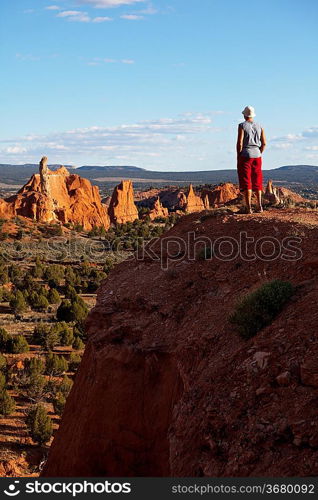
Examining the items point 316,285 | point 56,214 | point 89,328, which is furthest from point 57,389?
point 56,214

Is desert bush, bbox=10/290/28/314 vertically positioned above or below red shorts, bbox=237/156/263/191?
below

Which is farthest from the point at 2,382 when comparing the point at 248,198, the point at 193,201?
the point at 193,201

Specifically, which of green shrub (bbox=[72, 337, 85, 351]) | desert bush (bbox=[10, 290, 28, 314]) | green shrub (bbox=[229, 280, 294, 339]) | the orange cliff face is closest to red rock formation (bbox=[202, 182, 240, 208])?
the orange cliff face

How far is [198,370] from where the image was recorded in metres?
6.63

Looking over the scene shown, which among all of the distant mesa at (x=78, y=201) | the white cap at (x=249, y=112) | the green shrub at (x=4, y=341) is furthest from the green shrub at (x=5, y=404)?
the distant mesa at (x=78, y=201)

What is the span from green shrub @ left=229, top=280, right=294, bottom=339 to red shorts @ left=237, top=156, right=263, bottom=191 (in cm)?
511

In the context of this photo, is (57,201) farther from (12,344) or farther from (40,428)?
(40,428)

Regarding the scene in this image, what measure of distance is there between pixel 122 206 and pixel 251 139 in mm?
89693

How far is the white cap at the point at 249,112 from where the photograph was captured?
11656 millimetres

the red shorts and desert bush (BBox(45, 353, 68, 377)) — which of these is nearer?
the red shorts

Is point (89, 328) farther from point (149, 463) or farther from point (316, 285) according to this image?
point (316, 285)

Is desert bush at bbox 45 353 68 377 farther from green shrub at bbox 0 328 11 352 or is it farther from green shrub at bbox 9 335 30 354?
green shrub at bbox 0 328 11 352

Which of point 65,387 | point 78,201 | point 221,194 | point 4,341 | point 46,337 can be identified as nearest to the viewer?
point 65,387

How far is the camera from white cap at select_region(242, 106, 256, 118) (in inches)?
459
